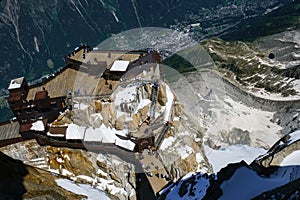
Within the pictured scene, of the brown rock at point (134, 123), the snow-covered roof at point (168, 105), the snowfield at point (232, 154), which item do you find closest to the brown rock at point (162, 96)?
the snow-covered roof at point (168, 105)

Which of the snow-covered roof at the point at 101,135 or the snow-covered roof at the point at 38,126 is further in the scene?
the snow-covered roof at the point at 101,135

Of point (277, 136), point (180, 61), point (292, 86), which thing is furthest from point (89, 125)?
point (180, 61)

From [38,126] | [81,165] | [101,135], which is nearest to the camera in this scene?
[81,165]

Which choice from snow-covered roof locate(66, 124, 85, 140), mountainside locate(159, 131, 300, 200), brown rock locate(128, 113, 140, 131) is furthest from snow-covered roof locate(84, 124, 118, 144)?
mountainside locate(159, 131, 300, 200)

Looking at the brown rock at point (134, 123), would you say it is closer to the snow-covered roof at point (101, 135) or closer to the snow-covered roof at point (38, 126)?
the snow-covered roof at point (101, 135)

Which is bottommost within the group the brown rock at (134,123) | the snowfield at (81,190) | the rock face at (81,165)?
the rock face at (81,165)

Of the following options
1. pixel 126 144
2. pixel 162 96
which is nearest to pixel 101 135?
pixel 126 144

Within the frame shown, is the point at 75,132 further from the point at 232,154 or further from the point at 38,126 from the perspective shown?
the point at 232,154
